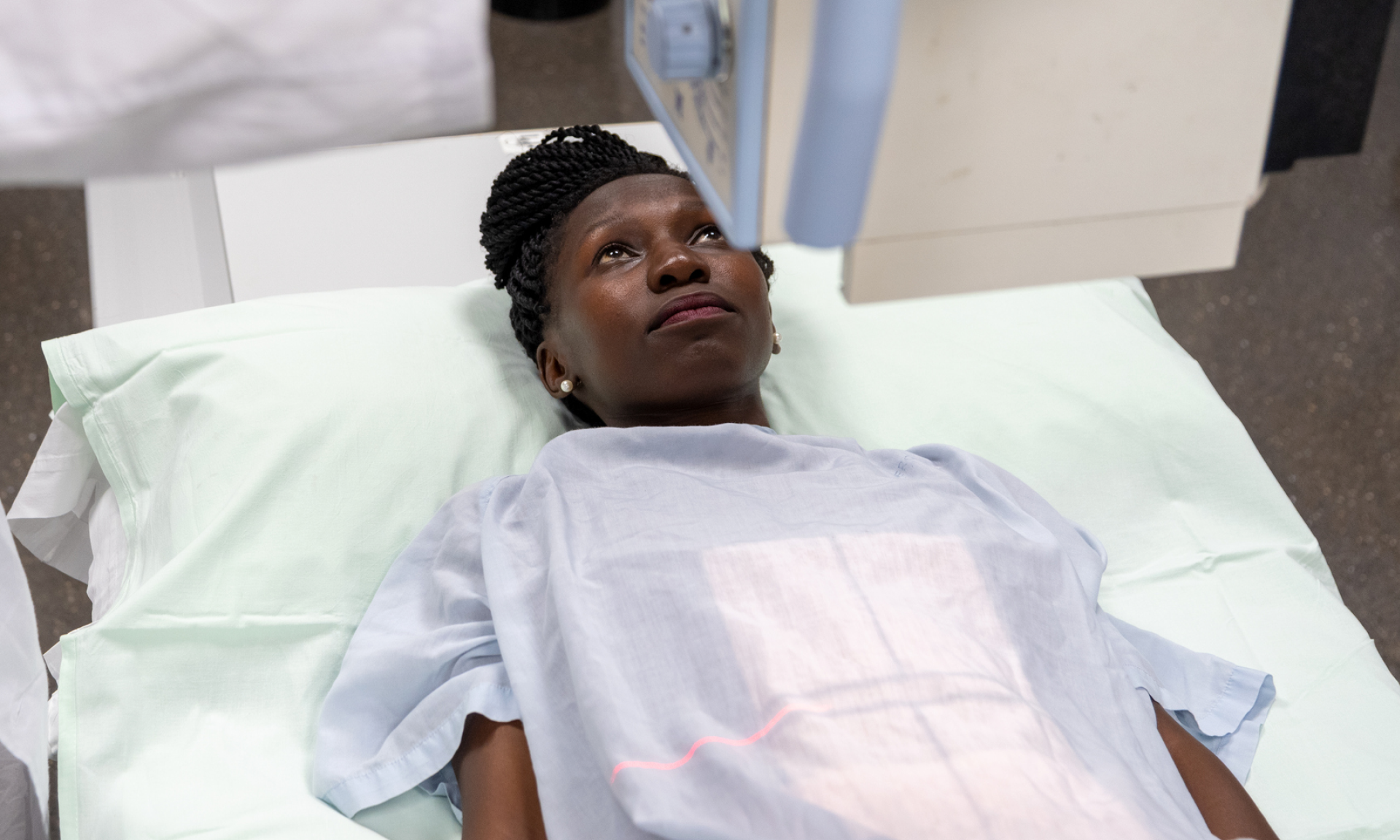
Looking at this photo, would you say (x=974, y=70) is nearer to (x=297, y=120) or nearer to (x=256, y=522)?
(x=297, y=120)

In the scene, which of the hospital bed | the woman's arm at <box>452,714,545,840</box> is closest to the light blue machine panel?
the woman's arm at <box>452,714,545,840</box>

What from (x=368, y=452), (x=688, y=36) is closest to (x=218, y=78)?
(x=688, y=36)

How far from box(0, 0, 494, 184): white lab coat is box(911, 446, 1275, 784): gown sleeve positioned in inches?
31.8

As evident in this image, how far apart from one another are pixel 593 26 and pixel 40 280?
50.1 inches

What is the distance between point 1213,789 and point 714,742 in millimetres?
428

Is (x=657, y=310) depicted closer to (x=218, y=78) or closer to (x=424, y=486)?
(x=424, y=486)

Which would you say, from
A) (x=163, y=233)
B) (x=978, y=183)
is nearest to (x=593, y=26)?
(x=163, y=233)

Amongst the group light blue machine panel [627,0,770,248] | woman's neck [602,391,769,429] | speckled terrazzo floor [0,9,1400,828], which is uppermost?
light blue machine panel [627,0,770,248]

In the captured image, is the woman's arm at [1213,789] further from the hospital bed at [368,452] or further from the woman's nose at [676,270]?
the woman's nose at [676,270]

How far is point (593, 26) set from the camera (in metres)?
2.76

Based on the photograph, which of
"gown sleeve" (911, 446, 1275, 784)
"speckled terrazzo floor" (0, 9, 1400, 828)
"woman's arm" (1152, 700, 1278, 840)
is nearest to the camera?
"woman's arm" (1152, 700, 1278, 840)

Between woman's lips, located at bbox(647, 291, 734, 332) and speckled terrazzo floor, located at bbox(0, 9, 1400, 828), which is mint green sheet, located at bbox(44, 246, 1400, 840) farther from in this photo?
speckled terrazzo floor, located at bbox(0, 9, 1400, 828)

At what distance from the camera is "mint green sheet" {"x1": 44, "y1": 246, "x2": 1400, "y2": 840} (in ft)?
3.34

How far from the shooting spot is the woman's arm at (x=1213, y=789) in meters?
0.96
